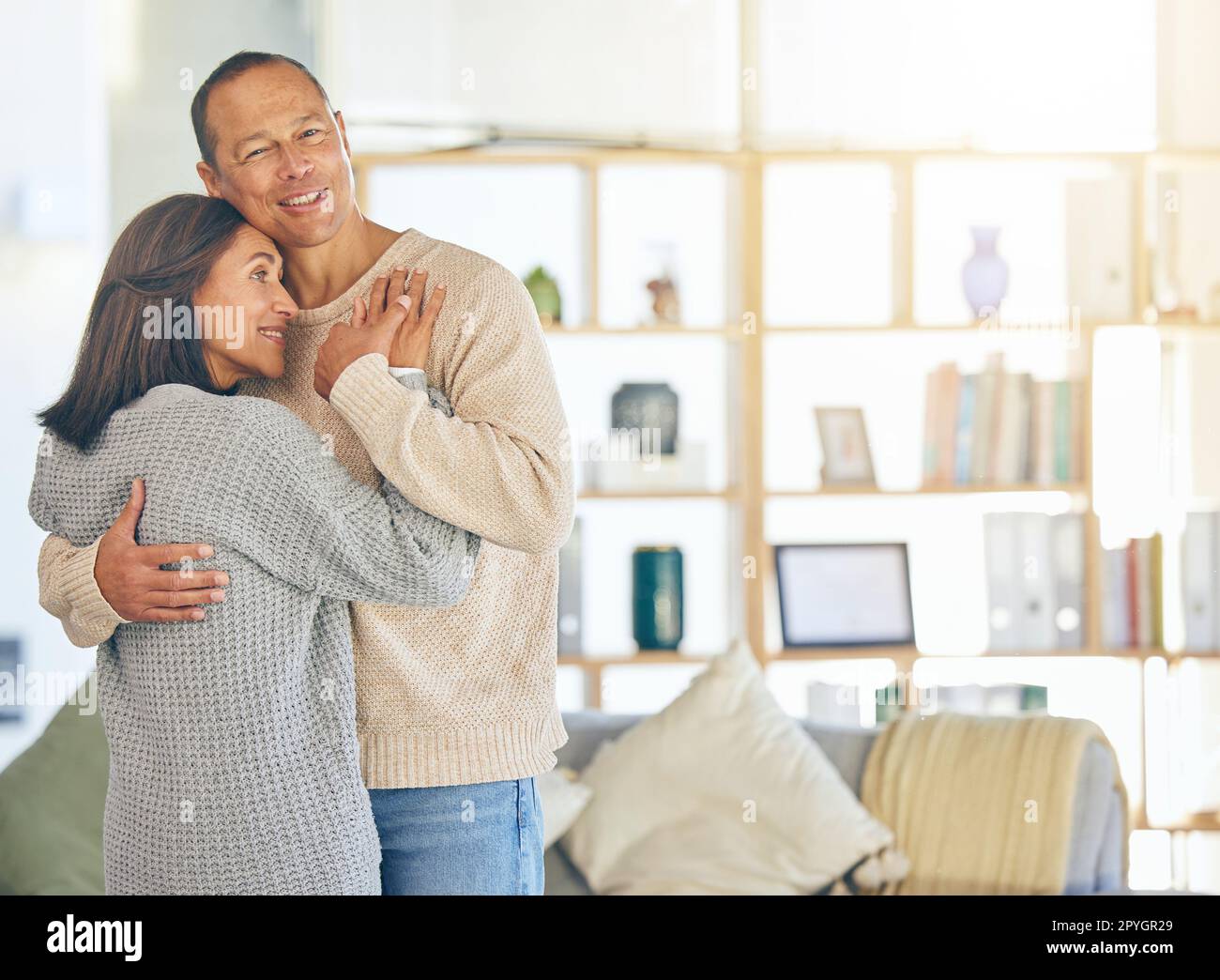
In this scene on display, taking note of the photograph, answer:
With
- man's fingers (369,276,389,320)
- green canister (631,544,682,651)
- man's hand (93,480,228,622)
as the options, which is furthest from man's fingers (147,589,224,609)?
green canister (631,544,682,651)

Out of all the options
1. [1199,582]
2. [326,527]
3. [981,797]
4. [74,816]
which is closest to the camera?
[326,527]

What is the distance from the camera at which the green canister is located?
269 centimetres

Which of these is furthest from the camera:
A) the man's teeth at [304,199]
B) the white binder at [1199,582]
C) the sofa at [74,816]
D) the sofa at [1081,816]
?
the white binder at [1199,582]

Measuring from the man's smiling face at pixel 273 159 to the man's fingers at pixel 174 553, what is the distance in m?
0.30

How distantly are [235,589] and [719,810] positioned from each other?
1.17 metres

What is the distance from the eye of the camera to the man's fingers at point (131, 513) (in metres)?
1.13

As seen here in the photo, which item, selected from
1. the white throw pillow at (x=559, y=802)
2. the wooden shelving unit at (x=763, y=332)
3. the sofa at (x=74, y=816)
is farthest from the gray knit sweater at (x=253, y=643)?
the wooden shelving unit at (x=763, y=332)

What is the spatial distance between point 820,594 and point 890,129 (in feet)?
3.28

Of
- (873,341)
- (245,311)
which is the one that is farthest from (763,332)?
(245,311)

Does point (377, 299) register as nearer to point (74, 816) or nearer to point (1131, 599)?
point (74, 816)

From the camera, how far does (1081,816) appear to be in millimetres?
1943

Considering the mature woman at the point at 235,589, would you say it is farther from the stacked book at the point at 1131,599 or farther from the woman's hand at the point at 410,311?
the stacked book at the point at 1131,599
